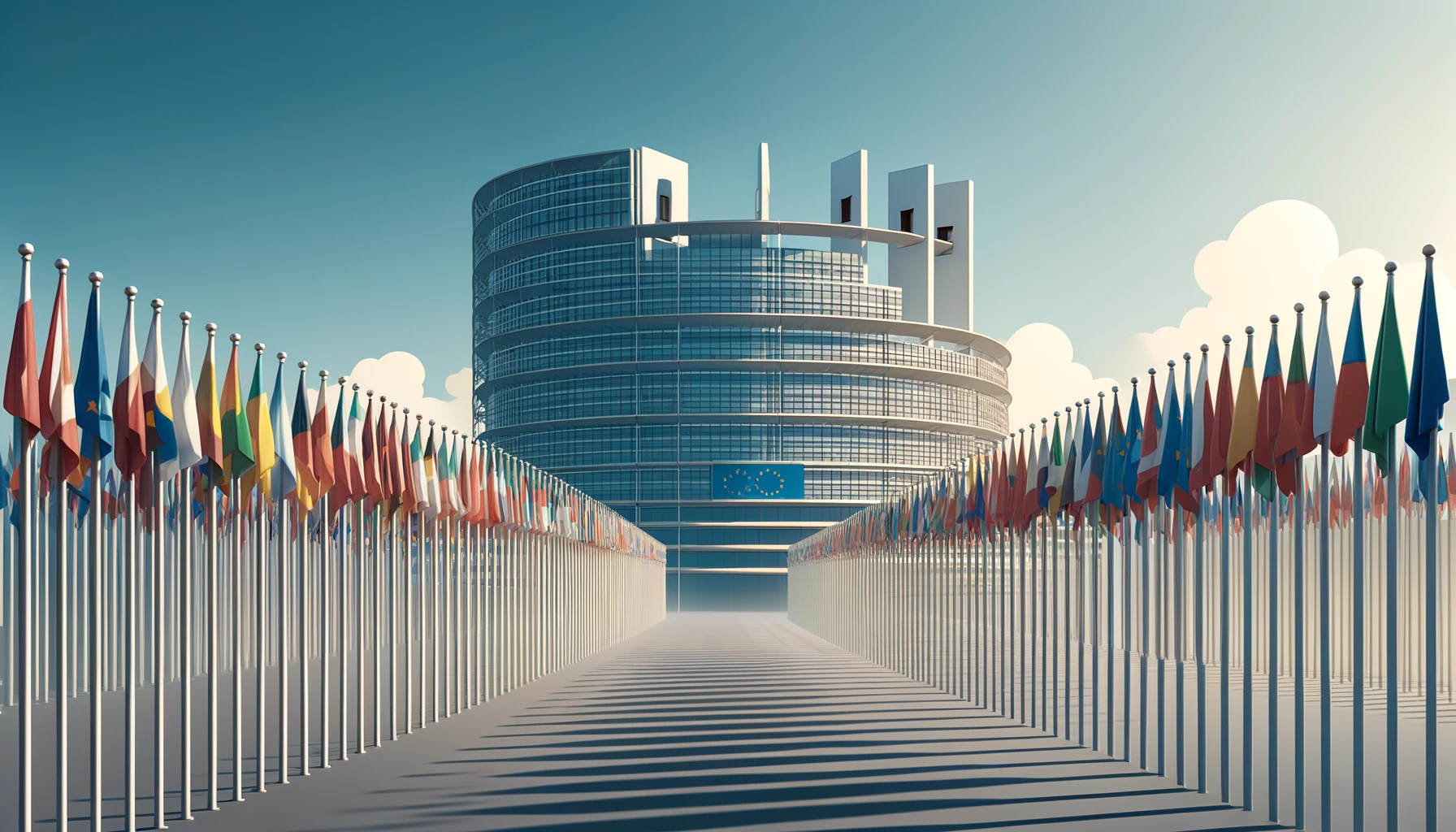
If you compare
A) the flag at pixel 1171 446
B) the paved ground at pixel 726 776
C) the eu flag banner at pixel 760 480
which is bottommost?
the paved ground at pixel 726 776

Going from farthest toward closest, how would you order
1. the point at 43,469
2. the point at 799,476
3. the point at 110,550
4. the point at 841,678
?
1. the point at 799,476
2. the point at 841,678
3. the point at 110,550
4. the point at 43,469

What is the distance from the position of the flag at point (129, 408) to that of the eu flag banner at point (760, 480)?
3547 inches

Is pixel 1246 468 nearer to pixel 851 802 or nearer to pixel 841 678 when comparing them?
pixel 851 802

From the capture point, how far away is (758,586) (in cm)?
10469

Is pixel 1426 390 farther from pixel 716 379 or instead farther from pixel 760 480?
pixel 716 379

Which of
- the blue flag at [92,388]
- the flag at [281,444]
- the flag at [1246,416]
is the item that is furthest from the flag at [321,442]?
the flag at [1246,416]

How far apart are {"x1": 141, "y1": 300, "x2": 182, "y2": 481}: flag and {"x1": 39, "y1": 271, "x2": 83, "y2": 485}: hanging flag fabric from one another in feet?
2.72

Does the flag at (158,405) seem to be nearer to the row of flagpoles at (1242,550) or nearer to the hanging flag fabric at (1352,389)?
the row of flagpoles at (1242,550)

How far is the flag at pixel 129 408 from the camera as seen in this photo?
12172 millimetres

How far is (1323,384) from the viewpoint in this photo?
12703 millimetres

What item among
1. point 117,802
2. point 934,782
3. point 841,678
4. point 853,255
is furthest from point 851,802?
point 853,255

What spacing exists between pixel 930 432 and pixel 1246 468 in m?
95.3

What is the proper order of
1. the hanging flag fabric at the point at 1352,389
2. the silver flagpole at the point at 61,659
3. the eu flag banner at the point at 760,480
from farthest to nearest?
1. the eu flag banner at the point at 760,480
2. the hanging flag fabric at the point at 1352,389
3. the silver flagpole at the point at 61,659

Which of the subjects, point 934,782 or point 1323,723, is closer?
point 1323,723
